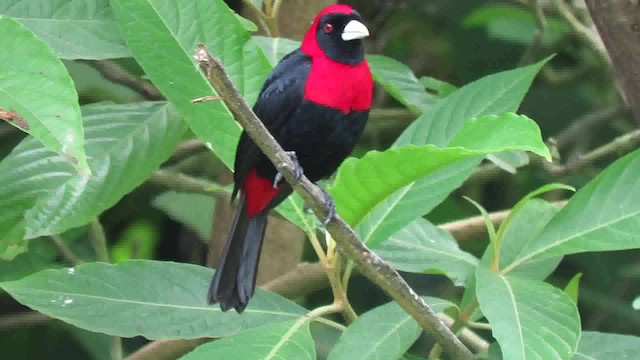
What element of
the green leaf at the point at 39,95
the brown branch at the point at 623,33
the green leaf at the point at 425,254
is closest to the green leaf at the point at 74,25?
the green leaf at the point at 39,95

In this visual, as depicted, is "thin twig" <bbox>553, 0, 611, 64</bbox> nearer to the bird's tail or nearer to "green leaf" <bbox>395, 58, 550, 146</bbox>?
"green leaf" <bbox>395, 58, 550, 146</bbox>

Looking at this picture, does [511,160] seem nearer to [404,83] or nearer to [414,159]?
[404,83]

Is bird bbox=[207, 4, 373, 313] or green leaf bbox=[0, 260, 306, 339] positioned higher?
bird bbox=[207, 4, 373, 313]

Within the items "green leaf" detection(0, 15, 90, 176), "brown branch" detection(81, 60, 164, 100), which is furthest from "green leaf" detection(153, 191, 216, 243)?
"green leaf" detection(0, 15, 90, 176)

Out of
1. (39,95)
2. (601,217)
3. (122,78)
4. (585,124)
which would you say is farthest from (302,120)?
(585,124)

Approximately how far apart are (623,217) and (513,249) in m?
0.27

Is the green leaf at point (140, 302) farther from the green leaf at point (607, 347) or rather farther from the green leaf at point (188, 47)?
the green leaf at point (607, 347)

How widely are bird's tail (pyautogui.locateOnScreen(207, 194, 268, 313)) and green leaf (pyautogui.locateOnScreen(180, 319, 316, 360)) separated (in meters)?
0.18

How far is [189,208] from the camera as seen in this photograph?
302 centimetres

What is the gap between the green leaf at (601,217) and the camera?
1972 millimetres

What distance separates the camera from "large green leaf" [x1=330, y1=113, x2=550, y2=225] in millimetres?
1464

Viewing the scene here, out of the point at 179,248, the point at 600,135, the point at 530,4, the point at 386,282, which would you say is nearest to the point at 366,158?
the point at 386,282

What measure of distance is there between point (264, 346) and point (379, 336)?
22cm

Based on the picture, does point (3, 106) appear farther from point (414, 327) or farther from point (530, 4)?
point (530, 4)
